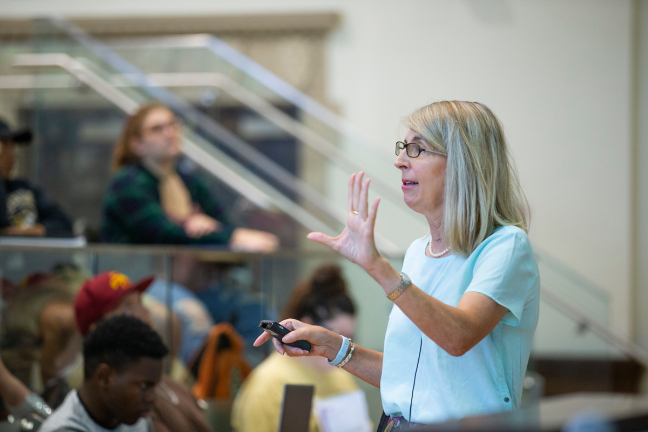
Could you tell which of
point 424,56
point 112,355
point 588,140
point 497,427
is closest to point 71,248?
point 112,355

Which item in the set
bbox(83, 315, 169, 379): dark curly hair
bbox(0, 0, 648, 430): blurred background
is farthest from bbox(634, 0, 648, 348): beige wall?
bbox(83, 315, 169, 379): dark curly hair

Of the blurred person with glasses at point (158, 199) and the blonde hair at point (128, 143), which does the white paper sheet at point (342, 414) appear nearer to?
the blurred person with glasses at point (158, 199)

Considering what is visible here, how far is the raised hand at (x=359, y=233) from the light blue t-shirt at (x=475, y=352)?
17cm

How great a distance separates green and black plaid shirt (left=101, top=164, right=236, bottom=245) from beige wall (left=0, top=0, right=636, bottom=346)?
3.61 meters

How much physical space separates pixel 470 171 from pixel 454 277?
0.60ft

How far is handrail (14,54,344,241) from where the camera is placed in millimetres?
4059

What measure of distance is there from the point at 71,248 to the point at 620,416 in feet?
6.99

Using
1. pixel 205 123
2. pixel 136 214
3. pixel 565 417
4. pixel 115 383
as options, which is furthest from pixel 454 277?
pixel 205 123

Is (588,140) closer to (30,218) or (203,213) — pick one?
(203,213)

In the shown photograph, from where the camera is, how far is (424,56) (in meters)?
6.50

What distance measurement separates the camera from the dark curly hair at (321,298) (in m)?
2.80

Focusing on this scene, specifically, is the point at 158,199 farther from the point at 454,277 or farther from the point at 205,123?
the point at 454,277

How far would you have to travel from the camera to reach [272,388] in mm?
2529

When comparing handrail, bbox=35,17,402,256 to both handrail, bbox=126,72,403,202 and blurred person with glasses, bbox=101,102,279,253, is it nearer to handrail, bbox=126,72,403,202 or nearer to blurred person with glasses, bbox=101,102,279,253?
handrail, bbox=126,72,403,202
